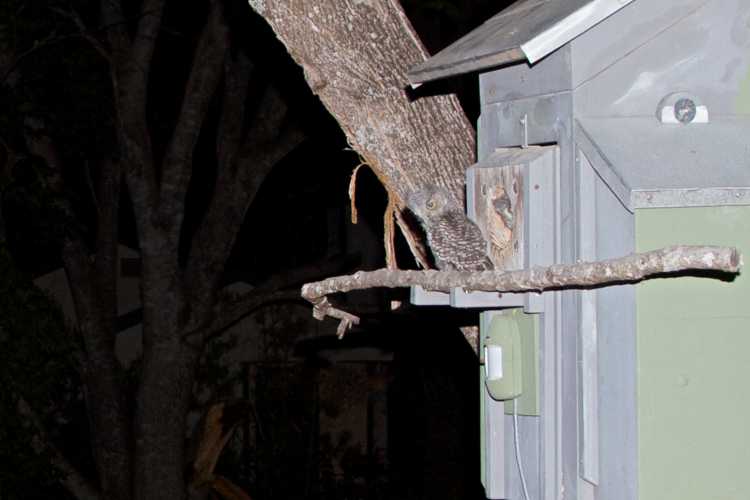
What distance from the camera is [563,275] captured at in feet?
7.22

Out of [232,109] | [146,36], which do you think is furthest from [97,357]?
[146,36]

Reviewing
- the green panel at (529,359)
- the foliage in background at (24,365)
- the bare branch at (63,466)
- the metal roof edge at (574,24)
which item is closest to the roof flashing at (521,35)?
the metal roof edge at (574,24)

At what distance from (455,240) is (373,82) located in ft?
2.47

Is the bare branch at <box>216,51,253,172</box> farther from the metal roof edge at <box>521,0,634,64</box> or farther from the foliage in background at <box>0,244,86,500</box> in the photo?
the metal roof edge at <box>521,0,634,64</box>

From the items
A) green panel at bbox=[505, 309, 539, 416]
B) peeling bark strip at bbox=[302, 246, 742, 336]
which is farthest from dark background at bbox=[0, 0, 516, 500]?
green panel at bbox=[505, 309, 539, 416]

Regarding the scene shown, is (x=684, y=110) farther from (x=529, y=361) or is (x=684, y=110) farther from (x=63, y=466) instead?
(x=63, y=466)

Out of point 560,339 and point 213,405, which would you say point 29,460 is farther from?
point 560,339

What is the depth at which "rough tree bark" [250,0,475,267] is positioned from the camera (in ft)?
10.8

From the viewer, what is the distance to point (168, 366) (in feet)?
22.5

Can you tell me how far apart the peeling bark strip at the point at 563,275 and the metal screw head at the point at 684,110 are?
1.13ft

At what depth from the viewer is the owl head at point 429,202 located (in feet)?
9.37

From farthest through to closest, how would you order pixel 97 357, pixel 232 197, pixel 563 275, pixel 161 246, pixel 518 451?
pixel 97 357 → pixel 232 197 → pixel 161 246 → pixel 518 451 → pixel 563 275

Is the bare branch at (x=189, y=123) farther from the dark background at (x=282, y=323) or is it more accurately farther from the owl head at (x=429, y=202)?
the owl head at (x=429, y=202)

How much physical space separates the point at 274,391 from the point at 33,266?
216 centimetres
